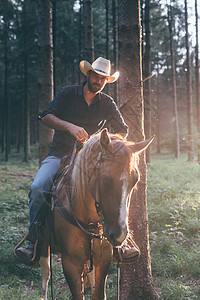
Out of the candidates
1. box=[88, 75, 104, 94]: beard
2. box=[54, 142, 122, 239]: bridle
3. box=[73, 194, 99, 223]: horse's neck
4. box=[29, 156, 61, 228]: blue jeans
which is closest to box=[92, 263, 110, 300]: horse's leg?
box=[54, 142, 122, 239]: bridle

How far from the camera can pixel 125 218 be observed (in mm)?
2799

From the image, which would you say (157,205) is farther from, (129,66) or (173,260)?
(129,66)

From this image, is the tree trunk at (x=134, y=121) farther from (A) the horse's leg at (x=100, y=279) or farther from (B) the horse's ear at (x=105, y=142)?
(B) the horse's ear at (x=105, y=142)

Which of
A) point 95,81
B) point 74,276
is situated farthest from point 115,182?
point 95,81

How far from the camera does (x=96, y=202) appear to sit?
3.10 m

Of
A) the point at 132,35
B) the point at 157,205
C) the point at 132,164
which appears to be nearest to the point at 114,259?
the point at 132,164

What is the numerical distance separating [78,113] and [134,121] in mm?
1294

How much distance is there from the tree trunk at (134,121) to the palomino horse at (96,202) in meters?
1.38

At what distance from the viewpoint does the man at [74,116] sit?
4.15 metres

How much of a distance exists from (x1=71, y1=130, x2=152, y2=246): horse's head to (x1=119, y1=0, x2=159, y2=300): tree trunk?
2227mm

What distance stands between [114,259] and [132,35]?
12.1 feet

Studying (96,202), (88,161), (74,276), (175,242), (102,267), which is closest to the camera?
(96,202)

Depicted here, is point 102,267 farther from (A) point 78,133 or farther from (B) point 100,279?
(A) point 78,133

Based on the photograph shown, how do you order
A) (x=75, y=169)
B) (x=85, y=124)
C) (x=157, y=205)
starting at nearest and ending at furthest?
(x=75, y=169)
(x=85, y=124)
(x=157, y=205)
